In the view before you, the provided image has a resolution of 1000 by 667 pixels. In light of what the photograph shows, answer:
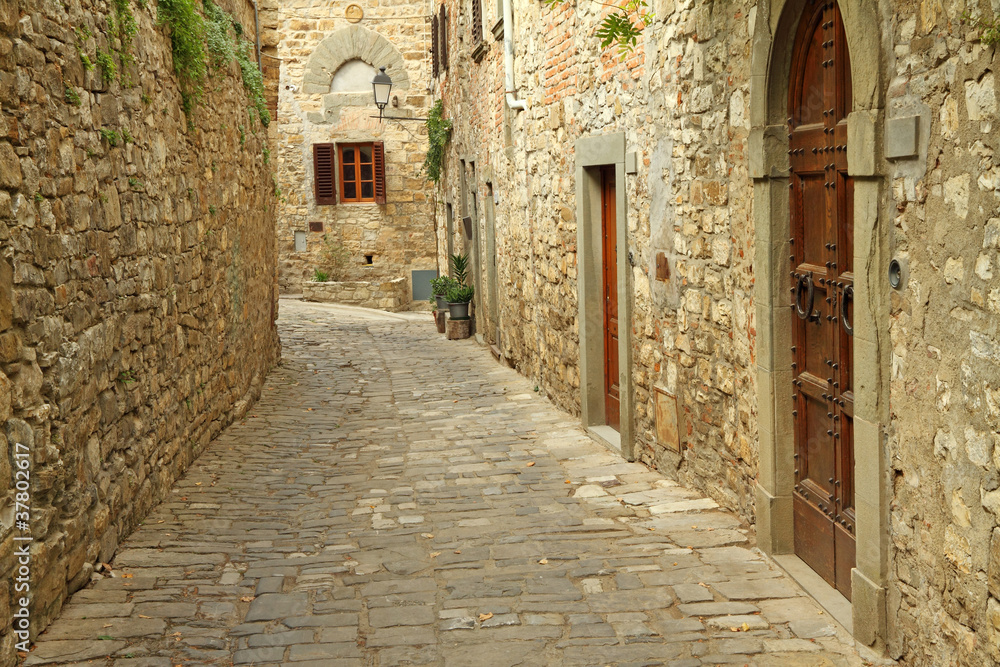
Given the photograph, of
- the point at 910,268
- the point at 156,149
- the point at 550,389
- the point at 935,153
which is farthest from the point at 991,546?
the point at 550,389

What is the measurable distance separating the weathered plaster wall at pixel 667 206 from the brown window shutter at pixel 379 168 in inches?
477

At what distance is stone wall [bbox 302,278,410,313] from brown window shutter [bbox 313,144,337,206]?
2.52m

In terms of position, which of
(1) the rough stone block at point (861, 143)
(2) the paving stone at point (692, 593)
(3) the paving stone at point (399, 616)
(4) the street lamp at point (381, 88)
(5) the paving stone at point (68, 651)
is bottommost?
(3) the paving stone at point (399, 616)

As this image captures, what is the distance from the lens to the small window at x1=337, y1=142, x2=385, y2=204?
21844 mm

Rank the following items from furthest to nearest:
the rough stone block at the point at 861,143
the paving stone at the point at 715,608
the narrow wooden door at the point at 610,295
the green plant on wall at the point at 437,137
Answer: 1. the green plant on wall at the point at 437,137
2. the narrow wooden door at the point at 610,295
3. the paving stone at the point at 715,608
4. the rough stone block at the point at 861,143

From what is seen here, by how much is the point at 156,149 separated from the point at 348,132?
16173 millimetres

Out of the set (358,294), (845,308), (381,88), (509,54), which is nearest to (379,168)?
(381,88)

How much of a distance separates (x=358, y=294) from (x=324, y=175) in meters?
3.24

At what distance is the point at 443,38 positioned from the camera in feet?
56.6

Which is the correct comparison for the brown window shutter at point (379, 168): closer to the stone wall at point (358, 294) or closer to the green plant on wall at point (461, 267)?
the stone wall at point (358, 294)

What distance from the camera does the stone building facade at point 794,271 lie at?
9.46 feet

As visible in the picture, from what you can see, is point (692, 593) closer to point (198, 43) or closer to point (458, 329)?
point (198, 43)

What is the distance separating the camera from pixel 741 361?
16.6 feet

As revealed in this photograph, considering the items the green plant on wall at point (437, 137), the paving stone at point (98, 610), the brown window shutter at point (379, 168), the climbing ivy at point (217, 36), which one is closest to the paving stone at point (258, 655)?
the paving stone at point (98, 610)
